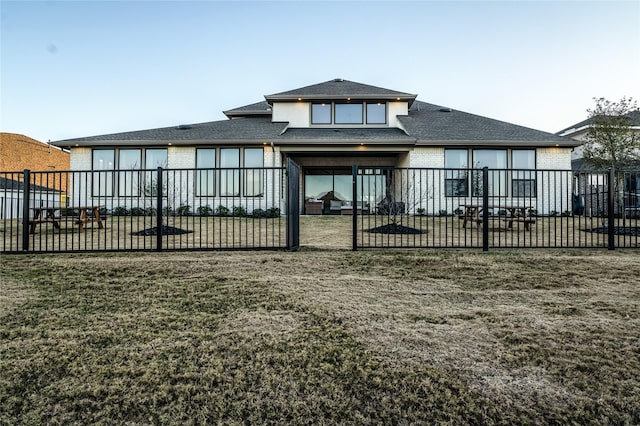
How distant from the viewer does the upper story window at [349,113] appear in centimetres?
1845

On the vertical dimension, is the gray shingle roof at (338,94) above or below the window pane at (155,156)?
above

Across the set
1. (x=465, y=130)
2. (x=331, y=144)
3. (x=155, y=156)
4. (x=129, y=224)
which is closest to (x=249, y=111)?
(x=155, y=156)

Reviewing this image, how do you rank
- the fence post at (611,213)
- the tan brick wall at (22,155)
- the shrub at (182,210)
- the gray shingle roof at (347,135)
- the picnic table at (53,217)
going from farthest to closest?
the tan brick wall at (22,155) < the gray shingle roof at (347,135) < the shrub at (182,210) < the picnic table at (53,217) < the fence post at (611,213)

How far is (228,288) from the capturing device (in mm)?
4008

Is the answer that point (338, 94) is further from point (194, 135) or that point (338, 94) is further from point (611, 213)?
point (611, 213)

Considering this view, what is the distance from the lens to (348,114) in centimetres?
1850

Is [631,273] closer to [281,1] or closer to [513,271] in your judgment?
[513,271]

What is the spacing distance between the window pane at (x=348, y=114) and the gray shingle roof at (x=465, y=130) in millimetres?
2285

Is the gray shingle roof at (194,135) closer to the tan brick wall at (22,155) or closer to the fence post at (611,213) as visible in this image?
the fence post at (611,213)

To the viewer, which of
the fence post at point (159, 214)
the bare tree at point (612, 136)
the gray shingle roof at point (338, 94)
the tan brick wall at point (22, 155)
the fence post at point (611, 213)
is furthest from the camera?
the tan brick wall at point (22, 155)

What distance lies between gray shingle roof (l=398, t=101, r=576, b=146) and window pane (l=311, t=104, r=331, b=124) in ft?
12.9

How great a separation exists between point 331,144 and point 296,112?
12.7ft

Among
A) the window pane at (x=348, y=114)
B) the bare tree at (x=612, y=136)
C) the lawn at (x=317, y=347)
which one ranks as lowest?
the lawn at (x=317, y=347)

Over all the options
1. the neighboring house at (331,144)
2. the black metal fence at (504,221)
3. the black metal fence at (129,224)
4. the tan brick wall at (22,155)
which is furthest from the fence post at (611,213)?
the tan brick wall at (22,155)
